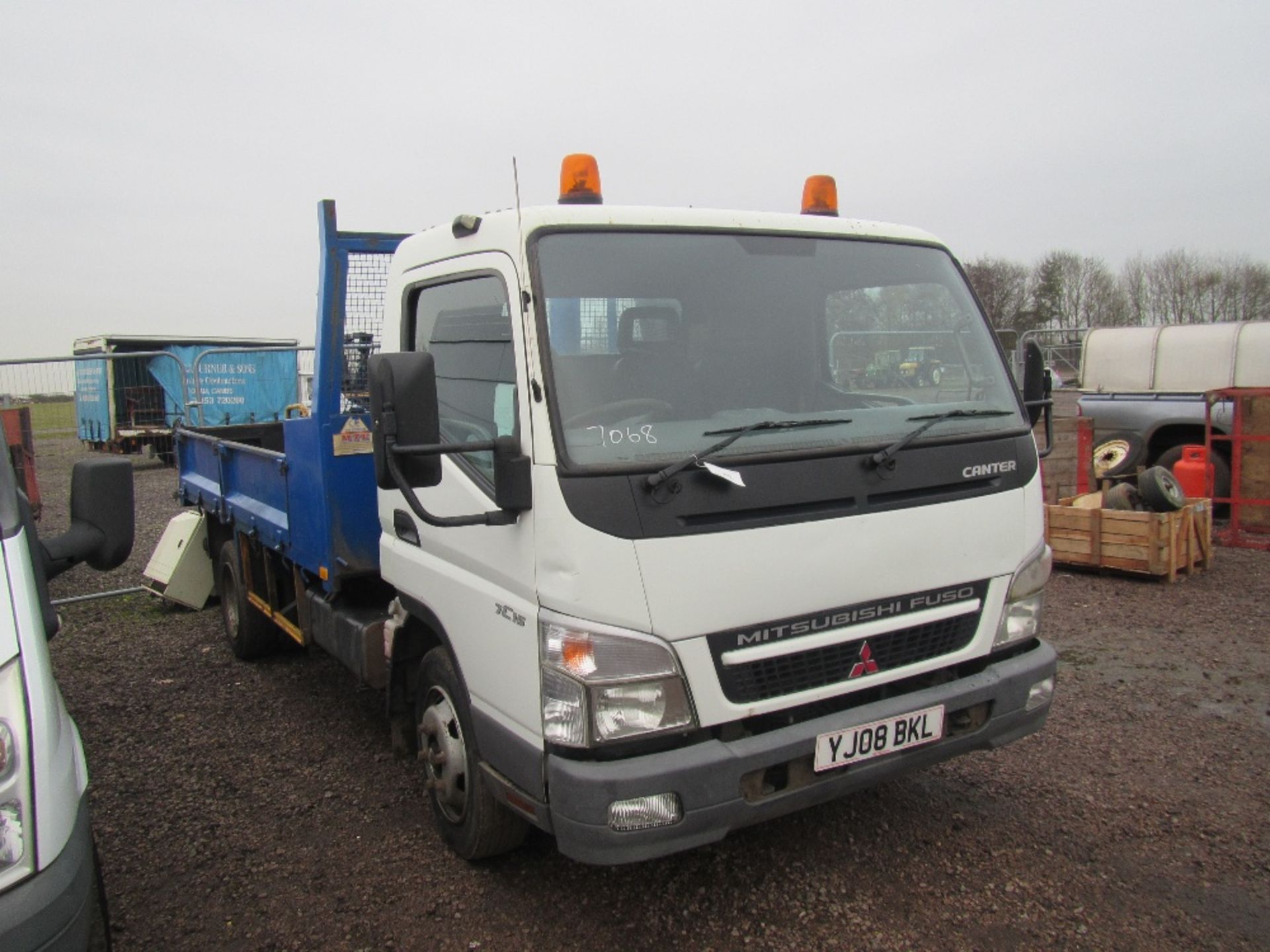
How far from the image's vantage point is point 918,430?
3043 mm

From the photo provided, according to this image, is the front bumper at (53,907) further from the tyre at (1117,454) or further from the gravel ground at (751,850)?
the tyre at (1117,454)

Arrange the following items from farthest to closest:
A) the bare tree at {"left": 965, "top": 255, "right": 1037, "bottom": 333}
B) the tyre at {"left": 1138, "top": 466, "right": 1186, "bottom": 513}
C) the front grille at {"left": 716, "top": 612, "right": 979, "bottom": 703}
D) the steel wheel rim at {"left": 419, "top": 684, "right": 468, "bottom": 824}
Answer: the bare tree at {"left": 965, "top": 255, "right": 1037, "bottom": 333}
the tyre at {"left": 1138, "top": 466, "right": 1186, "bottom": 513}
the steel wheel rim at {"left": 419, "top": 684, "right": 468, "bottom": 824}
the front grille at {"left": 716, "top": 612, "right": 979, "bottom": 703}

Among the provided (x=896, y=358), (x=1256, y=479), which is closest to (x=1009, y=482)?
(x=896, y=358)

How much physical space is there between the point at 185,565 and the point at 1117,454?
9227 mm

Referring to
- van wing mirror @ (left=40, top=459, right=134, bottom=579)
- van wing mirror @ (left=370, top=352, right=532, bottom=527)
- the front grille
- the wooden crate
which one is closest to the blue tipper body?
van wing mirror @ (left=40, top=459, right=134, bottom=579)

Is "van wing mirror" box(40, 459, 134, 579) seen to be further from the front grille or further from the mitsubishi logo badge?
the mitsubishi logo badge

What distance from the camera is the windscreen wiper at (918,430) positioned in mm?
2865

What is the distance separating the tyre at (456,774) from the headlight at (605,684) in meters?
0.59

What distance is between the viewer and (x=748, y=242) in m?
3.13

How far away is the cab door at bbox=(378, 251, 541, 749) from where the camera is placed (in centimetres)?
274

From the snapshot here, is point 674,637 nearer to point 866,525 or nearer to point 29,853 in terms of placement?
point 866,525

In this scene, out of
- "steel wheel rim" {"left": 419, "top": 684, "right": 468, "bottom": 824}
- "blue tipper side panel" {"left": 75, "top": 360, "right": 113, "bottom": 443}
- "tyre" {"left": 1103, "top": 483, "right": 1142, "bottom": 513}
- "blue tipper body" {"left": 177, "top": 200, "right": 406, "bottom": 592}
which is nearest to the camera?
"steel wheel rim" {"left": 419, "top": 684, "right": 468, "bottom": 824}

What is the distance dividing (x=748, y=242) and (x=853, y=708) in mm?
1558

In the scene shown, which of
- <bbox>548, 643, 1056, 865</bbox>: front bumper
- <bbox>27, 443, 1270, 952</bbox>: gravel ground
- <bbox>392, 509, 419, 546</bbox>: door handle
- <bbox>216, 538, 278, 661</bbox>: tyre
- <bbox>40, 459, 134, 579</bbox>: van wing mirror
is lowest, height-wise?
<bbox>27, 443, 1270, 952</bbox>: gravel ground
